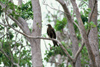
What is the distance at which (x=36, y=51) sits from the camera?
6016 mm

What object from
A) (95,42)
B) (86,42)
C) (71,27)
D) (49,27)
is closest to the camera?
(86,42)

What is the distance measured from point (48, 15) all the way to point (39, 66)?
8.88 meters

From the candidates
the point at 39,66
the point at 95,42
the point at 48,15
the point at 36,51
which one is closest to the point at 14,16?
the point at 36,51

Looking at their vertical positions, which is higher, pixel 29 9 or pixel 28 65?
pixel 29 9

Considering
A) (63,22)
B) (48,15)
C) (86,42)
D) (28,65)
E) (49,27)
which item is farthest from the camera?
(48,15)

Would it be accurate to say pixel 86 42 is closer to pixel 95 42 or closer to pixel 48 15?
pixel 95 42

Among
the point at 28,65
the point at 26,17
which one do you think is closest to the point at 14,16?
the point at 26,17

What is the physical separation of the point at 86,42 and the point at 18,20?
290 cm

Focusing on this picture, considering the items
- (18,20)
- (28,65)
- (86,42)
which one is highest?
(18,20)

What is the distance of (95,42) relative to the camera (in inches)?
248

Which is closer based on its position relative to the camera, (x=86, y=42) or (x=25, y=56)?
(x=86, y=42)

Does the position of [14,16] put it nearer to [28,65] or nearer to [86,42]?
[86,42]

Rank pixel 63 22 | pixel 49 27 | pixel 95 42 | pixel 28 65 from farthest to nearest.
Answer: pixel 28 65
pixel 49 27
pixel 63 22
pixel 95 42

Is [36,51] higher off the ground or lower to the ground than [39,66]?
higher
